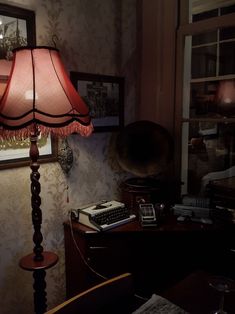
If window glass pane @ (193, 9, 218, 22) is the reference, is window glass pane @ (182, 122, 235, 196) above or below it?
below

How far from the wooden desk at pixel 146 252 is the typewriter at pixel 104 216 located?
0.03 m

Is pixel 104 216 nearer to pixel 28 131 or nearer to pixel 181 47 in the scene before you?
pixel 28 131

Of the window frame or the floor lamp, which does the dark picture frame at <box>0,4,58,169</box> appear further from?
the window frame

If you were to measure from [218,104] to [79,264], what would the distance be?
1.31 m

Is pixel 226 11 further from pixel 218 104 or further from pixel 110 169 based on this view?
pixel 110 169

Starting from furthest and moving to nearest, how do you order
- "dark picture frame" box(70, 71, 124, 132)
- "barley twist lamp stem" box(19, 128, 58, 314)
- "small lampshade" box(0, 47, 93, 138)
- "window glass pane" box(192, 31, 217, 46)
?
"window glass pane" box(192, 31, 217, 46) → "dark picture frame" box(70, 71, 124, 132) → "barley twist lamp stem" box(19, 128, 58, 314) → "small lampshade" box(0, 47, 93, 138)

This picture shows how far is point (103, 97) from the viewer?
198 cm

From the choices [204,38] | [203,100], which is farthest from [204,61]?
[203,100]

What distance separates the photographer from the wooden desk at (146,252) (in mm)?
1644

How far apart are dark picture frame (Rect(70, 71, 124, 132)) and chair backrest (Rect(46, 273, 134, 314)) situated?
1.16 meters

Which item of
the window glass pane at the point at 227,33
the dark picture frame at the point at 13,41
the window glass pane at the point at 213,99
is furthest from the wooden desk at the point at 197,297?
the window glass pane at the point at 227,33

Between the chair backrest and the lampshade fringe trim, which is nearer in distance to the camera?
the chair backrest

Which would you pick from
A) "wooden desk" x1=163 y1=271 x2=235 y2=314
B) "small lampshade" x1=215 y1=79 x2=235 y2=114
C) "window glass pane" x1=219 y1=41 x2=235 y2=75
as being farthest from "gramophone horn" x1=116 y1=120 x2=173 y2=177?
"wooden desk" x1=163 y1=271 x2=235 y2=314

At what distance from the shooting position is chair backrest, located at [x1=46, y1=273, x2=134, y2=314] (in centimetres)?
85
